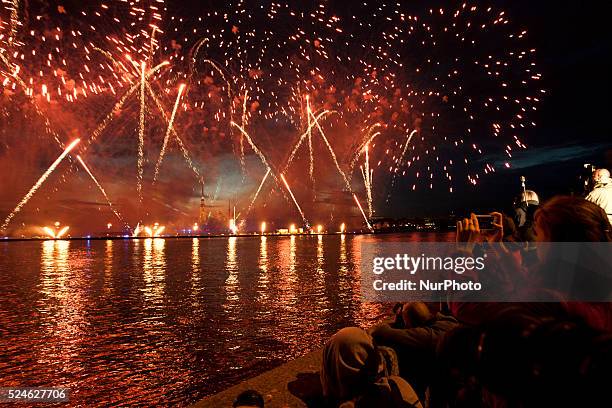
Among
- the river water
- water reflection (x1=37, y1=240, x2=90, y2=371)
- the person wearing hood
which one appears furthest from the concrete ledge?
water reflection (x1=37, y1=240, x2=90, y2=371)

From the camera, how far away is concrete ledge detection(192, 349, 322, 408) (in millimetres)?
4305

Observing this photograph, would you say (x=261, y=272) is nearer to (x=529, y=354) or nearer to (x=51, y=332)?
(x=51, y=332)

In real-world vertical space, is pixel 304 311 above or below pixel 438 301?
below

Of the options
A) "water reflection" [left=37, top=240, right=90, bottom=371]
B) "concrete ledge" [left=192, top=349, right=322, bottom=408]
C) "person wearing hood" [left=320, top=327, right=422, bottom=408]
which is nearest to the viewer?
"person wearing hood" [left=320, top=327, right=422, bottom=408]

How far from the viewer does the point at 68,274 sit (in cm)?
2070

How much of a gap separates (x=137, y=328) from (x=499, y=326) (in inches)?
383

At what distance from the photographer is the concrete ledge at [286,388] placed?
4.30m

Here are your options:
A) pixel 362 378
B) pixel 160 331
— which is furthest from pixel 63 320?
pixel 362 378

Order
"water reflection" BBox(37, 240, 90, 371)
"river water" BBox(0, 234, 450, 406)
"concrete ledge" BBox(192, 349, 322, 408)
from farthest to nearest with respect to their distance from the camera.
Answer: "water reflection" BBox(37, 240, 90, 371)
"river water" BBox(0, 234, 450, 406)
"concrete ledge" BBox(192, 349, 322, 408)

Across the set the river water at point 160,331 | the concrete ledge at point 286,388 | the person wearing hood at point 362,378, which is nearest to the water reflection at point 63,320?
the river water at point 160,331

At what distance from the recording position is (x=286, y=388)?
473 cm

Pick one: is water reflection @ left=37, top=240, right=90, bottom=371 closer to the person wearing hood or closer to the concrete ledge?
the concrete ledge

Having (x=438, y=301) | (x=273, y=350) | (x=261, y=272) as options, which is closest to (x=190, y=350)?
(x=273, y=350)

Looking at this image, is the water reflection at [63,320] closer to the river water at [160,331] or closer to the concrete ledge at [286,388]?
the river water at [160,331]
